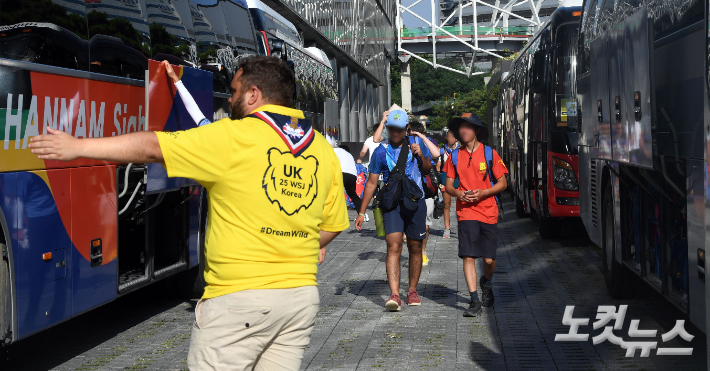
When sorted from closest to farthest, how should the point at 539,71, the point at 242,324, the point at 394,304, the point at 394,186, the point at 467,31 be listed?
the point at 242,324 < the point at 394,304 < the point at 394,186 < the point at 539,71 < the point at 467,31

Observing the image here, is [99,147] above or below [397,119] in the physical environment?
below

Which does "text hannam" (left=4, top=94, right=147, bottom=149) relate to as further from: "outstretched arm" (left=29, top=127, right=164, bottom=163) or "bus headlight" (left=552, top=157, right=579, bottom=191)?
"bus headlight" (left=552, top=157, right=579, bottom=191)

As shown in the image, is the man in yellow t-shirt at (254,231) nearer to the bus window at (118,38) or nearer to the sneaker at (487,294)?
the bus window at (118,38)

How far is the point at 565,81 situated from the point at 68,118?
9.03m

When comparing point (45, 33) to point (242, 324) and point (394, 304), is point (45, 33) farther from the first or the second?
point (394, 304)

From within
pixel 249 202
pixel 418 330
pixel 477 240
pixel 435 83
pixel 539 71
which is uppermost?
pixel 435 83

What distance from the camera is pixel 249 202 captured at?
309cm

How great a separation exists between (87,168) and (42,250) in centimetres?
83

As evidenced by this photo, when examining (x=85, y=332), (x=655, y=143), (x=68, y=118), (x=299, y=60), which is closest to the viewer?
(x=655, y=143)

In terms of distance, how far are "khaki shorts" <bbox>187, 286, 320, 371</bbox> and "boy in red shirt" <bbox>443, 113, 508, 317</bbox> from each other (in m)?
4.79

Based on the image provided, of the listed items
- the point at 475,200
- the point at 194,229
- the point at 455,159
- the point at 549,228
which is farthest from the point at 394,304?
the point at 549,228

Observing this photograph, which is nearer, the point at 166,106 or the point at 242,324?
the point at 242,324

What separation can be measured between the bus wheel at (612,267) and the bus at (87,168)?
4.09 m

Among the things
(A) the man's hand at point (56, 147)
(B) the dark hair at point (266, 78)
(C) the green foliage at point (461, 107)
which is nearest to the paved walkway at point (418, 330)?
(B) the dark hair at point (266, 78)
